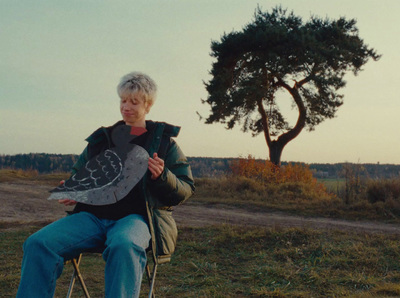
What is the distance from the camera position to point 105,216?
2.80 meters

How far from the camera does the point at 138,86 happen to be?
2.92 metres

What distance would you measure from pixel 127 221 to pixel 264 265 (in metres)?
2.91

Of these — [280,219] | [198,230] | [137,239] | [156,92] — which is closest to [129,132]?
[156,92]

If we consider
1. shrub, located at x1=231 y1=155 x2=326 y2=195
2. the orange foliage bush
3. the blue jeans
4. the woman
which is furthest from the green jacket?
the orange foliage bush

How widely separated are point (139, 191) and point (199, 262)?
9.14 ft

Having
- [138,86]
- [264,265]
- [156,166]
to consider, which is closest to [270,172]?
[264,265]

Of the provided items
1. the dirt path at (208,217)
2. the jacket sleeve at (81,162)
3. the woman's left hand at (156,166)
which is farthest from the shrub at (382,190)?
the woman's left hand at (156,166)

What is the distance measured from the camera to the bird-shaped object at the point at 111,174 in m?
2.77

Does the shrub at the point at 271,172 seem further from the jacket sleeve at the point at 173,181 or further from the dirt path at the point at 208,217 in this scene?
the jacket sleeve at the point at 173,181

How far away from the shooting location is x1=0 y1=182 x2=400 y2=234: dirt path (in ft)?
26.0

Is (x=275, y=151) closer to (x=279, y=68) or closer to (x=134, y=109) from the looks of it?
(x=279, y=68)

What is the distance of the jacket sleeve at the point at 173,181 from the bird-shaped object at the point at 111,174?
0.53 ft

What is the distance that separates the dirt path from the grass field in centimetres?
102

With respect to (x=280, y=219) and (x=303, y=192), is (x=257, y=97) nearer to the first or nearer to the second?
(x=303, y=192)
